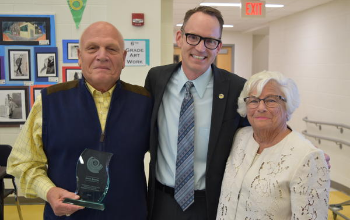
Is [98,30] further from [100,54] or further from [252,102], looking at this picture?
[252,102]

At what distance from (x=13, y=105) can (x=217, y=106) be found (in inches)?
121

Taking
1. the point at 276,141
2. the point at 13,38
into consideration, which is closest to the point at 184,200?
the point at 276,141

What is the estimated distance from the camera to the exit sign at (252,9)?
5.00m

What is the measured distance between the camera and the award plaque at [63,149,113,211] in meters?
1.35

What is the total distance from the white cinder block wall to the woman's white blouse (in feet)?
13.3

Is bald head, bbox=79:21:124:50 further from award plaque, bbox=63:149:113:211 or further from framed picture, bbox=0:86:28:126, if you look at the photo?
framed picture, bbox=0:86:28:126

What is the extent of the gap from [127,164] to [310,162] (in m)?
0.79

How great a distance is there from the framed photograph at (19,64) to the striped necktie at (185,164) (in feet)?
9.37

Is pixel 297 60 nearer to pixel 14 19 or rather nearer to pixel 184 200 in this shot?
pixel 14 19

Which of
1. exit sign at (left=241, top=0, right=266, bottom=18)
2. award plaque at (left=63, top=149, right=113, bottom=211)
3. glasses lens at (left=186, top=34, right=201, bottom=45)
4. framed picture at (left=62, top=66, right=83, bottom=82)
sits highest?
exit sign at (left=241, top=0, right=266, bottom=18)

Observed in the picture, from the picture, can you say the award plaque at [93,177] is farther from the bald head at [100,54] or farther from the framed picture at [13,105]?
the framed picture at [13,105]

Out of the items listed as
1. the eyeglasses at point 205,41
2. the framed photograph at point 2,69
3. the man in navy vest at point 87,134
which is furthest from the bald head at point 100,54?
the framed photograph at point 2,69

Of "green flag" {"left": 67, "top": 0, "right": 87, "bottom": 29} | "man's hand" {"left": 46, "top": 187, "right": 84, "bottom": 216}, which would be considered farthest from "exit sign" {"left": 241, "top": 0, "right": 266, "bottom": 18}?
"man's hand" {"left": 46, "top": 187, "right": 84, "bottom": 216}

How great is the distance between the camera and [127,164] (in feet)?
4.96
